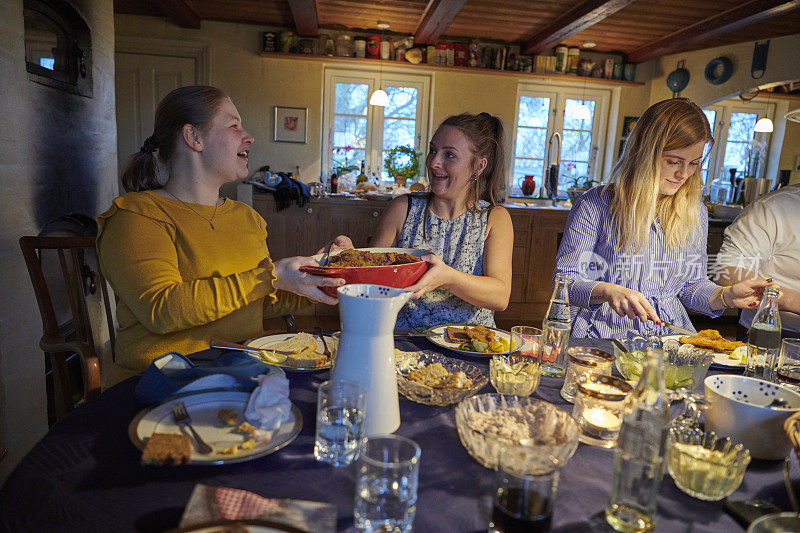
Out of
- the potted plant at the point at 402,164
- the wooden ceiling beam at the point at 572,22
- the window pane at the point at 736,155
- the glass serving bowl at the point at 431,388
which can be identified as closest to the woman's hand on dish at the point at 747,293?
the glass serving bowl at the point at 431,388

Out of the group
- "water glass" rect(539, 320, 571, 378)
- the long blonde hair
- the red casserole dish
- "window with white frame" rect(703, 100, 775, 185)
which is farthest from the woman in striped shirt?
"window with white frame" rect(703, 100, 775, 185)

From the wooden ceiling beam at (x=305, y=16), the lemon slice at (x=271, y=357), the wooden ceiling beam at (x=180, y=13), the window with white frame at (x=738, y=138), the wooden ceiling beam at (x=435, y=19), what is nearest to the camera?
the lemon slice at (x=271, y=357)

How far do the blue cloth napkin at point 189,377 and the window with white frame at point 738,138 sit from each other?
671cm

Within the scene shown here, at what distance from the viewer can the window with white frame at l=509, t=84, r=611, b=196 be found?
21.5 ft

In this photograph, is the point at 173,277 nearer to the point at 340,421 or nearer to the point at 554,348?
the point at 340,421

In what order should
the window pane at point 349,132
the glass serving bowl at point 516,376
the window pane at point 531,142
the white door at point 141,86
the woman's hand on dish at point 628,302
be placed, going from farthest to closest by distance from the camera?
the window pane at point 531,142
the window pane at point 349,132
the white door at point 141,86
the woman's hand on dish at point 628,302
the glass serving bowl at point 516,376

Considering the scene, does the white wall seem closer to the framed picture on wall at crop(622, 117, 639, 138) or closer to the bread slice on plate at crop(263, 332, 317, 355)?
the bread slice on plate at crop(263, 332, 317, 355)

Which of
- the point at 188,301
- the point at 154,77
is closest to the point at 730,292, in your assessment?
Answer: the point at 188,301

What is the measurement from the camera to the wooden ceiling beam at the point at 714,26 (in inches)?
167

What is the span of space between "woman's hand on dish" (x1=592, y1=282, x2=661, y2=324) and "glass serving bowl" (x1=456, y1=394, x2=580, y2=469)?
681mm

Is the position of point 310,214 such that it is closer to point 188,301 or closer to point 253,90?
point 253,90

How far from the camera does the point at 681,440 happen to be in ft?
2.71

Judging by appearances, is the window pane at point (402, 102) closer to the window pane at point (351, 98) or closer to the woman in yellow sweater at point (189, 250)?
the window pane at point (351, 98)

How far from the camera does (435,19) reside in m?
5.03
